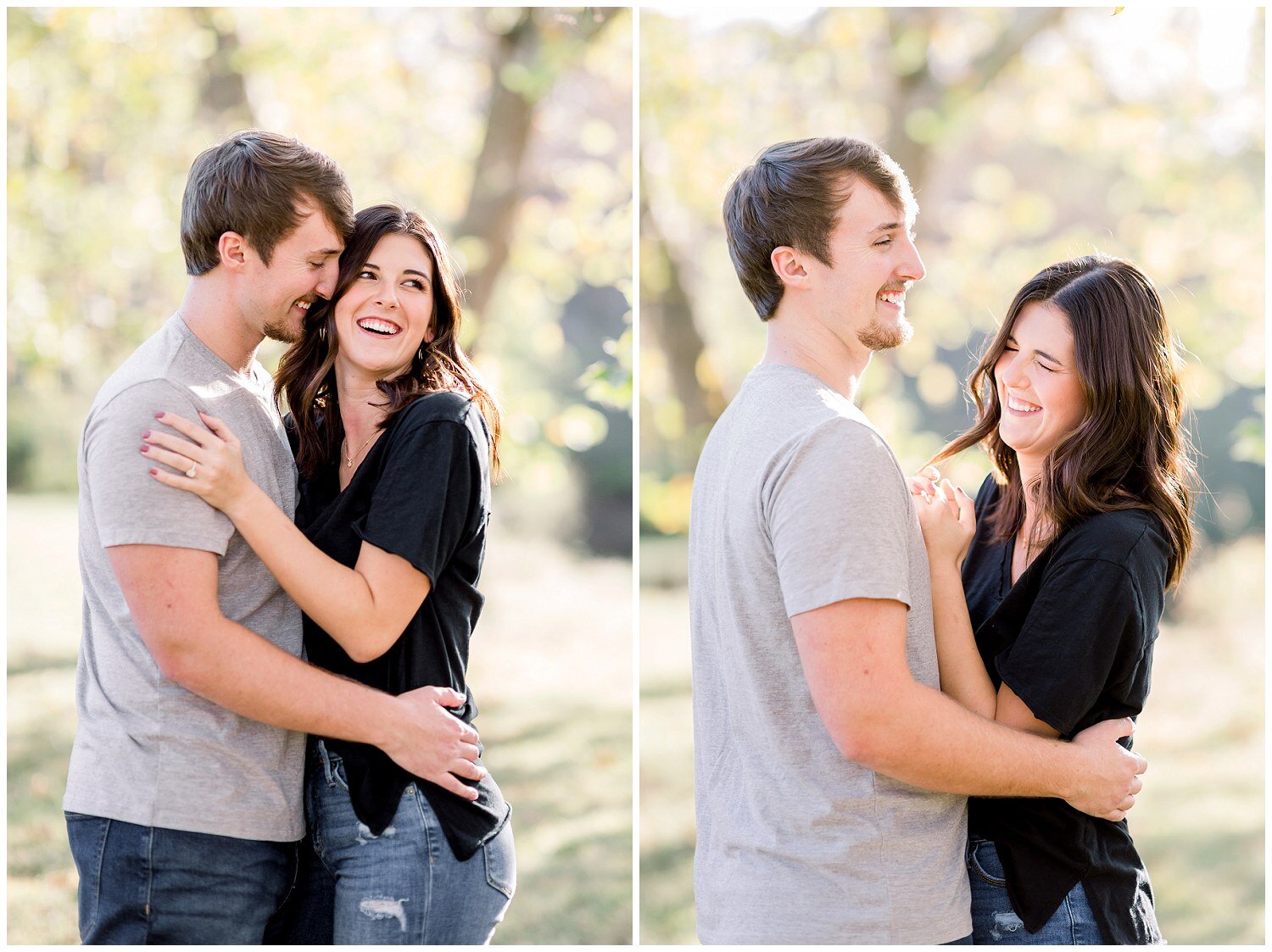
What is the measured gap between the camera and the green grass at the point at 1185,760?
5859 millimetres

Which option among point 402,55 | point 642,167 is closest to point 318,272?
point 642,167

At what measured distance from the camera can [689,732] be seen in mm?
8375

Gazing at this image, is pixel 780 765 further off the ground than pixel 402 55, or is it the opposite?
pixel 402 55

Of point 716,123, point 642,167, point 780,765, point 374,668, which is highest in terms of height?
point 716,123

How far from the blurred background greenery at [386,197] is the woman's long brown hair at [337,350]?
1188 mm

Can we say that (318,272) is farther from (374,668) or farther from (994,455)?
(994,455)

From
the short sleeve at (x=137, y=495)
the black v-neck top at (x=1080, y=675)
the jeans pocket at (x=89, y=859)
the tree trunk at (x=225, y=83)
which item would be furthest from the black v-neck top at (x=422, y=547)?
→ the tree trunk at (x=225, y=83)

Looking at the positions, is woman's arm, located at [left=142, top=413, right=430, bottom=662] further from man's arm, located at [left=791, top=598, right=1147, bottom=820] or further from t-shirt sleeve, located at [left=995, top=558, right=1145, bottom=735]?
t-shirt sleeve, located at [left=995, top=558, right=1145, bottom=735]

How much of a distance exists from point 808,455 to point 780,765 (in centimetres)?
53

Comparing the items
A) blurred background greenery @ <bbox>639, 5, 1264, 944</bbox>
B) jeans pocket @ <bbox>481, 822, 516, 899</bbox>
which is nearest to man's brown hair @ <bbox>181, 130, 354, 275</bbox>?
jeans pocket @ <bbox>481, 822, 516, 899</bbox>

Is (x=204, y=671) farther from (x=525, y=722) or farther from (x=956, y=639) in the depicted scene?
(x=525, y=722)

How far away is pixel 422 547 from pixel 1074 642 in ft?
3.70

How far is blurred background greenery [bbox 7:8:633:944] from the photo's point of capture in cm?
553

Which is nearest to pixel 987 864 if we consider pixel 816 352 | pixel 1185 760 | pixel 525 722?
pixel 816 352
